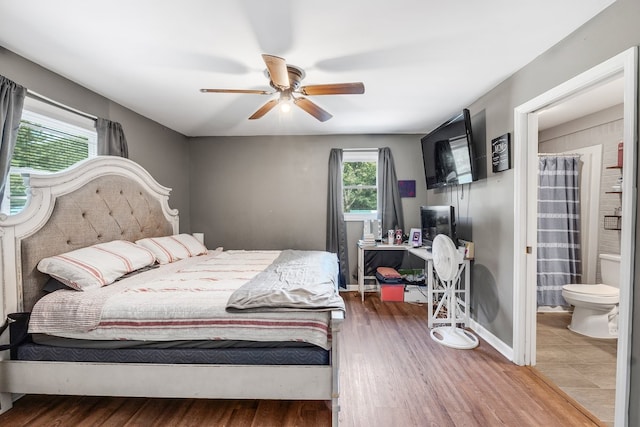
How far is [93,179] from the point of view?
2.37 m

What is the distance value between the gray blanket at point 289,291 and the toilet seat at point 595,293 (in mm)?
2424

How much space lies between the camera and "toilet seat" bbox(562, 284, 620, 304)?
→ 2.60 meters

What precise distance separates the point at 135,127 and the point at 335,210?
270 centimetres

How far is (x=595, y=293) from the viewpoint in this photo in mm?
2664

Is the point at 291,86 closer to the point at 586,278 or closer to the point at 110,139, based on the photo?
the point at 110,139

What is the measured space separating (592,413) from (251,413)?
210 centimetres

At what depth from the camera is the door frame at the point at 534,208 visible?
1.41 meters

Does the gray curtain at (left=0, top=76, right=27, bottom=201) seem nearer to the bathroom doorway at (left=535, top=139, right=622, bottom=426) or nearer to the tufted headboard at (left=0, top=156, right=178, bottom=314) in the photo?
the tufted headboard at (left=0, top=156, right=178, bottom=314)

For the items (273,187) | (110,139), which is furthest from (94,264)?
(273,187)

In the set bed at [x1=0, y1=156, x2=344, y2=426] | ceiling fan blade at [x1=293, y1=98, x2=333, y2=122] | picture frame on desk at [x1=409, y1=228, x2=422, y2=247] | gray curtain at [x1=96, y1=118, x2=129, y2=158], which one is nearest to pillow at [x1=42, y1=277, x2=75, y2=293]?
bed at [x1=0, y1=156, x2=344, y2=426]

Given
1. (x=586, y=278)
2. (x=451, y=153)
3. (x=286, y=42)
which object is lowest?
(x=586, y=278)

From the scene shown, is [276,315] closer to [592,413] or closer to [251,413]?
→ [251,413]

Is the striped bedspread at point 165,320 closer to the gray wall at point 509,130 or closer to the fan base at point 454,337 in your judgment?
the fan base at point 454,337

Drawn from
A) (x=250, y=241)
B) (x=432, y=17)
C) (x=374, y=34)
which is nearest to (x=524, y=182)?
(x=432, y=17)
